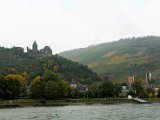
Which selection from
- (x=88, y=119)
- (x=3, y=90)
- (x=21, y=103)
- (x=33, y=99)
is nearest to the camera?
(x=88, y=119)

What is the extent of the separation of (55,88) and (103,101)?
21865 millimetres

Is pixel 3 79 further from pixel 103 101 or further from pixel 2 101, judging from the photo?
pixel 103 101

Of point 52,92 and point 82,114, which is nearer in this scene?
point 82,114

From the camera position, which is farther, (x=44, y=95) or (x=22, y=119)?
(x=44, y=95)

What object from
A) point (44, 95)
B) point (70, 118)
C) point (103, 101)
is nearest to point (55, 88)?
point (44, 95)

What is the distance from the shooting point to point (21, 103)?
175 metres

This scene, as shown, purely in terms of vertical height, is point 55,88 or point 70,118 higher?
point 55,88

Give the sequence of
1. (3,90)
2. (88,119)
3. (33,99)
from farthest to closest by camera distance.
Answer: (33,99)
(3,90)
(88,119)

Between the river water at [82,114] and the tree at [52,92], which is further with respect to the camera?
the tree at [52,92]

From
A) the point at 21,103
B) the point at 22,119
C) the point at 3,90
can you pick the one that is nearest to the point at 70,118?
the point at 22,119

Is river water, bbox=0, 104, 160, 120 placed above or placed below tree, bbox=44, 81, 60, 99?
below

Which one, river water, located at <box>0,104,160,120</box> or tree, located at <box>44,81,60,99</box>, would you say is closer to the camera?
river water, located at <box>0,104,160,120</box>

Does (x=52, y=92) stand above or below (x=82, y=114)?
above

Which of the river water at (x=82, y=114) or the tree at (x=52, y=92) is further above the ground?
the tree at (x=52, y=92)
